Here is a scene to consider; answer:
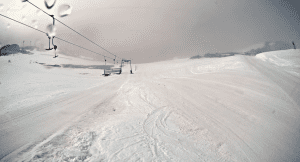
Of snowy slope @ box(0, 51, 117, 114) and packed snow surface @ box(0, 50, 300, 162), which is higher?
snowy slope @ box(0, 51, 117, 114)

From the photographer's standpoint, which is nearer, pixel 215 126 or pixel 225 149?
pixel 225 149

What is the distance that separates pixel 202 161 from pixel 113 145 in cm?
216

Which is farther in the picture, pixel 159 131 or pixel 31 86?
pixel 31 86

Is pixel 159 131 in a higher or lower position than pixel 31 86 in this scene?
lower

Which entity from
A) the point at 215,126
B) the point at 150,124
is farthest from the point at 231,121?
the point at 150,124

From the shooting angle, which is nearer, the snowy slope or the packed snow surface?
the packed snow surface

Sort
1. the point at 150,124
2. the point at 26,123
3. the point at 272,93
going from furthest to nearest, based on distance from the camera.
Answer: the point at 272,93
the point at 150,124
the point at 26,123

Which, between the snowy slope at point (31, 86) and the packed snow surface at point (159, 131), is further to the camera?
the snowy slope at point (31, 86)

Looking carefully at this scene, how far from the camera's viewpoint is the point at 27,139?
301cm

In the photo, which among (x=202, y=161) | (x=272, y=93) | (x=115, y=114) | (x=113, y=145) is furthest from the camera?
(x=272, y=93)

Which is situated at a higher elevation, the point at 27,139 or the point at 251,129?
the point at 27,139

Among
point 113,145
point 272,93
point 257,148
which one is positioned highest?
point 272,93

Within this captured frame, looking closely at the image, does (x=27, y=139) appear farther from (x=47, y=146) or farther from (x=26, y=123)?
(x=26, y=123)

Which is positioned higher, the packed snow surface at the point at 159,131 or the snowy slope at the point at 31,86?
the snowy slope at the point at 31,86
